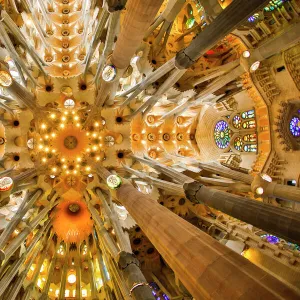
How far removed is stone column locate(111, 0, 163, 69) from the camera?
29.3ft

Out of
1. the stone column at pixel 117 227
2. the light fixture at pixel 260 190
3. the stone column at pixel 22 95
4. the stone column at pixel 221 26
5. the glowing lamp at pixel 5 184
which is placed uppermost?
the stone column at pixel 221 26

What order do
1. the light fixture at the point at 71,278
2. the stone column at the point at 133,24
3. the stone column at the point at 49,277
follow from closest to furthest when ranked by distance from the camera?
the stone column at the point at 133,24 → the stone column at the point at 49,277 → the light fixture at the point at 71,278

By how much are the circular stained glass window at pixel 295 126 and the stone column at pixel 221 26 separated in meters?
7.39

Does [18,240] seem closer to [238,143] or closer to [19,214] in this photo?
[19,214]

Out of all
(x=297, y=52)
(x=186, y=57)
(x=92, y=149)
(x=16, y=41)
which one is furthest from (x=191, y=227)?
(x=16, y=41)

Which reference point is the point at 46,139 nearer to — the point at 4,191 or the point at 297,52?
the point at 4,191

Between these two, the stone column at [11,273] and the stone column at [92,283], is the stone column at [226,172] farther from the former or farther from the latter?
the stone column at [11,273]

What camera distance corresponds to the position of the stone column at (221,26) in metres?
8.45

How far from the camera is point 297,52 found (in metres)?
14.5

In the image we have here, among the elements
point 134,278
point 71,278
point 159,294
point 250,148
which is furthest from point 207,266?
point 71,278

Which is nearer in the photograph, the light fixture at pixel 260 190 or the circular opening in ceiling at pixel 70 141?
the light fixture at pixel 260 190

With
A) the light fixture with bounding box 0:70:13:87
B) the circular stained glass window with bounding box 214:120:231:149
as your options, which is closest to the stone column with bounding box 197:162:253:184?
the circular stained glass window with bounding box 214:120:231:149

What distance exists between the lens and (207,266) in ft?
19.0

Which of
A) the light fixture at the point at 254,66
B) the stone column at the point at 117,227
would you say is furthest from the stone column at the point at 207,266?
the light fixture at the point at 254,66
